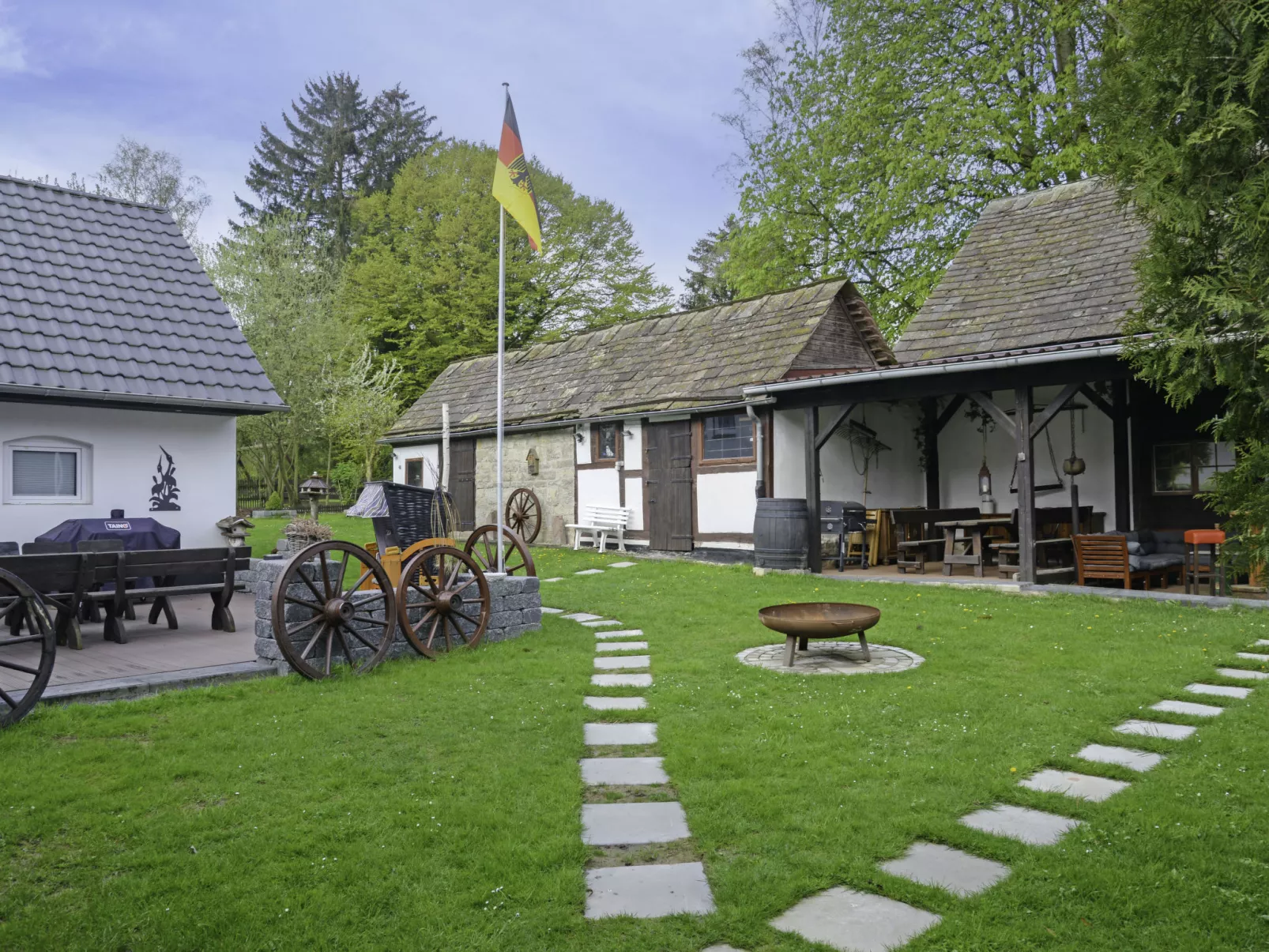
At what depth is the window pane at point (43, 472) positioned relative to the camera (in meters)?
8.65

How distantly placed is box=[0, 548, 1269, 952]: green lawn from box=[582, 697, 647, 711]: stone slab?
0.09 metres

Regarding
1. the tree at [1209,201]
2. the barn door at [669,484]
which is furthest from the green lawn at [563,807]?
the barn door at [669,484]

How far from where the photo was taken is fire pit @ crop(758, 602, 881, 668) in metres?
6.23

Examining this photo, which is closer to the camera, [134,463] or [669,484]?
[134,463]

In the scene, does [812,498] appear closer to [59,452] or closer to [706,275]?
[59,452]

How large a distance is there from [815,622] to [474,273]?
84.6ft

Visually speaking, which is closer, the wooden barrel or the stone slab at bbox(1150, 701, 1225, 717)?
the stone slab at bbox(1150, 701, 1225, 717)

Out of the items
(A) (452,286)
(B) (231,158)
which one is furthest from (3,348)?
(B) (231,158)

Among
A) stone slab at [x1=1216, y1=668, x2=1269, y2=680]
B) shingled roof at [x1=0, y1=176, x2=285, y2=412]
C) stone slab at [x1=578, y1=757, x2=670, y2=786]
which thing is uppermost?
shingled roof at [x1=0, y1=176, x2=285, y2=412]

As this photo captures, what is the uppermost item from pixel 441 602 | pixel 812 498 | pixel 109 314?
pixel 109 314

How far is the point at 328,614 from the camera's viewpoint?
5.98 m

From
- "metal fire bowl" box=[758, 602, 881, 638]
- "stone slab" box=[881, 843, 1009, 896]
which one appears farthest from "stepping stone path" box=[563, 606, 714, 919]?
"metal fire bowl" box=[758, 602, 881, 638]

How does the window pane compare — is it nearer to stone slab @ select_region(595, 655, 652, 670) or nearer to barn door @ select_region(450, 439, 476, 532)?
stone slab @ select_region(595, 655, 652, 670)

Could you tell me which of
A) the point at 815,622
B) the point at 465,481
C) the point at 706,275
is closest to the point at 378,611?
the point at 815,622
